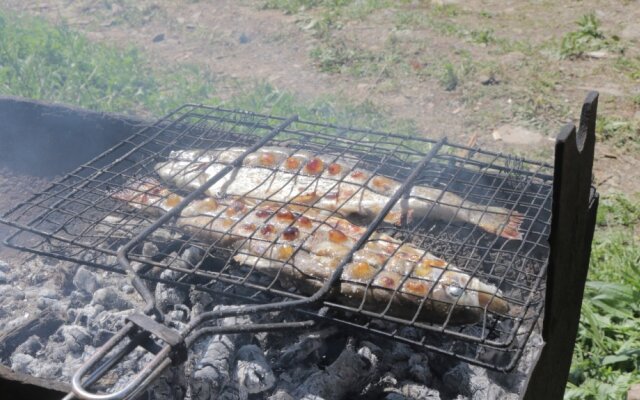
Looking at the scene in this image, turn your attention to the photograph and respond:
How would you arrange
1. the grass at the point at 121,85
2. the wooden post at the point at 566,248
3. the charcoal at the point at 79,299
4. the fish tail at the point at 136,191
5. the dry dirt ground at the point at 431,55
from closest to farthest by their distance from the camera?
the wooden post at the point at 566,248
the fish tail at the point at 136,191
the charcoal at the point at 79,299
the dry dirt ground at the point at 431,55
the grass at the point at 121,85

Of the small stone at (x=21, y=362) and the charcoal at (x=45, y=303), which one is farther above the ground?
the small stone at (x=21, y=362)

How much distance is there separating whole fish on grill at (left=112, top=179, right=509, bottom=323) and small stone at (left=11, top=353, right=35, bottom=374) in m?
0.89

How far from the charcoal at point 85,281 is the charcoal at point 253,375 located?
1.16m

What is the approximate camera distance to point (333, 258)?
2.85 metres

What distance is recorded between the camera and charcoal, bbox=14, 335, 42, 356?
3287 mm

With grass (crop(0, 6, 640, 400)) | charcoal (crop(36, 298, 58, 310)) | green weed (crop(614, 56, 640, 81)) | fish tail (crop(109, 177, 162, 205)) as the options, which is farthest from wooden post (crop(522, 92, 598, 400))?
green weed (crop(614, 56, 640, 81))

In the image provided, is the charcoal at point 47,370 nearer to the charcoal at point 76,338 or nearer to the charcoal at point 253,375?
the charcoal at point 76,338

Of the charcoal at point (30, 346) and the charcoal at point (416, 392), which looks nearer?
the charcoal at point (416, 392)

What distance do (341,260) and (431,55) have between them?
5108 millimetres

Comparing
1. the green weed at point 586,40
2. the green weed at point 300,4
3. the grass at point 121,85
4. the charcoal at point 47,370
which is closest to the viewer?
the charcoal at point 47,370

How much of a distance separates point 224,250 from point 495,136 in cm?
368

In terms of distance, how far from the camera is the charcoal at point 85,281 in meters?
3.66

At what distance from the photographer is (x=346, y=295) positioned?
106 inches

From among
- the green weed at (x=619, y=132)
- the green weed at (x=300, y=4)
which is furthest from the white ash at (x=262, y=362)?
the green weed at (x=300, y=4)
